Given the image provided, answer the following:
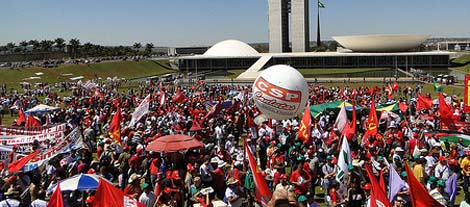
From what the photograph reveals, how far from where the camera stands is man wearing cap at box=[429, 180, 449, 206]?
29.0ft

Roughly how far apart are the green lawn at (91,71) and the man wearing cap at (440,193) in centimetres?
5423

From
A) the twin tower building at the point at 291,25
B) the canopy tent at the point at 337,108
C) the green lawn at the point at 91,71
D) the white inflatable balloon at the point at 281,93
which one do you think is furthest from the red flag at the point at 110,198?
the twin tower building at the point at 291,25

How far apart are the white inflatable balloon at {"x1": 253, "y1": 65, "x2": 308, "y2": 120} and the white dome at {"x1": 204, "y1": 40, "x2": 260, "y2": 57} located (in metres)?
75.6

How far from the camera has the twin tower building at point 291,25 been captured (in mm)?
108000

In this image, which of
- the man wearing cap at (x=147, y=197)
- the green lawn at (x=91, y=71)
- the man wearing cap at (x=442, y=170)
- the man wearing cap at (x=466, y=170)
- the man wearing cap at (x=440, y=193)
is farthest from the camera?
the green lawn at (x=91, y=71)

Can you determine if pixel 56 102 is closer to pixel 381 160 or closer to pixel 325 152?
pixel 325 152

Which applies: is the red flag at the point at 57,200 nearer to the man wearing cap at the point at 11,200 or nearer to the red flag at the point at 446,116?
the man wearing cap at the point at 11,200

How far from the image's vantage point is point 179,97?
27.6 m

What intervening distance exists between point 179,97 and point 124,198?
2040 cm

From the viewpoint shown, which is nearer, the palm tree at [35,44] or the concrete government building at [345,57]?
the concrete government building at [345,57]

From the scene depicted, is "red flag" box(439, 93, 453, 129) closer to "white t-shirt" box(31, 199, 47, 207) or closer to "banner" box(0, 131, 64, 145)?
"banner" box(0, 131, 64, 145)

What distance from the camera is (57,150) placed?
11.9m

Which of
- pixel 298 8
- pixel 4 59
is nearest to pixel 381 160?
pixel 4 59

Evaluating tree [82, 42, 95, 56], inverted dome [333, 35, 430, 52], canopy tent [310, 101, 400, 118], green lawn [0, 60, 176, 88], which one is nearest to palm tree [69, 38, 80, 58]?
tree [82, 42, 95, 56]
